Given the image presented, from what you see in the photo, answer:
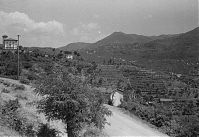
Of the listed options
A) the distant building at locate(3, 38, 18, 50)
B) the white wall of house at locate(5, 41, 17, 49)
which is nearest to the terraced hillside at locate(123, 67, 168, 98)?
the white wall of house at locate(5, 41, 17, 49)

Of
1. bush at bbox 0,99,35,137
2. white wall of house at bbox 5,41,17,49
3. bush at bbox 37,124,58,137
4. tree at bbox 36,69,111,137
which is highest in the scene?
white wall of house at bbox 5,41,17,49

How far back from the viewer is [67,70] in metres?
15.2

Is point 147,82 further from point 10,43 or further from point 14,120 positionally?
point 14,120

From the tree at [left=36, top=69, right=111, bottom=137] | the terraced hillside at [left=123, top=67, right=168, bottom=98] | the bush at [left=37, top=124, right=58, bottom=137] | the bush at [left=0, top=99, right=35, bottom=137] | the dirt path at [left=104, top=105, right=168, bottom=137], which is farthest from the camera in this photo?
the terraced hillside at [left=123, top=67, right=168, bottom=98]

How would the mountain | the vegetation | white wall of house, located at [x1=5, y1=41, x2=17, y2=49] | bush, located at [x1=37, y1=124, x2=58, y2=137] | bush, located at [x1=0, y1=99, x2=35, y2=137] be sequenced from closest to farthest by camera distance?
bush, located at [x1=0, y1=99, x2=35, y2=137]
bush, located at [x1=37, y1=124, x2=58, y2=137]
the vegetation
white wall of house, located at [x1=5, y1=41, x2=17, y2=49]
the mountain

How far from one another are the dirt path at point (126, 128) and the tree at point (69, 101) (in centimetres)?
805

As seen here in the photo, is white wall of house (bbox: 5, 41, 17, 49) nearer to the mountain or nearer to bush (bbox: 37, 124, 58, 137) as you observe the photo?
the mountain

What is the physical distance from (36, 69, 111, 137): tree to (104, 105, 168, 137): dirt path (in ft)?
26.4

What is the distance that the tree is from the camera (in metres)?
14.0

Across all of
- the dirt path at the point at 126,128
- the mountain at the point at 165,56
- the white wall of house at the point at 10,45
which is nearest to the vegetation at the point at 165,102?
the dirt path at the point at 126,128

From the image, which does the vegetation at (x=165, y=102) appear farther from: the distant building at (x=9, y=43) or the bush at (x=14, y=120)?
the distant building at (x=9, y=43)

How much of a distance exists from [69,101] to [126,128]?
13128 millimetres

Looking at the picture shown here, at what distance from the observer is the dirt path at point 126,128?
2369 centimetres

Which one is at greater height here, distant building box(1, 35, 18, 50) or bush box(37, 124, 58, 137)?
distant building box(1, 35, 18, 50)
